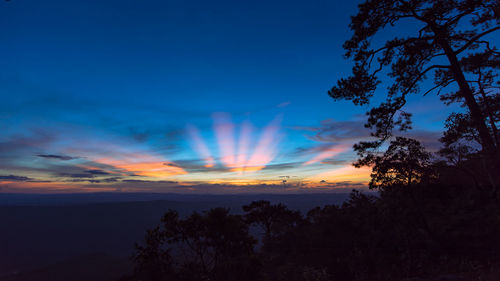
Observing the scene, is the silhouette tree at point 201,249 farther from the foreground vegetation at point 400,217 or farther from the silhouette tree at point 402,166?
the silhouette tree at point 402,166

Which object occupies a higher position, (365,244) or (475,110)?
(475,110)

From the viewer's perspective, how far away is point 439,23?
10641mm

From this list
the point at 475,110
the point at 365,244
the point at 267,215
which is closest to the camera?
the point at 475,110

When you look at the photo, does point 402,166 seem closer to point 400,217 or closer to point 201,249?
point 400,217

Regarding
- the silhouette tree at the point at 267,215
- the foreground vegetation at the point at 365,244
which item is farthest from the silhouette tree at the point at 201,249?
the silhouette tree at the point at 267,215

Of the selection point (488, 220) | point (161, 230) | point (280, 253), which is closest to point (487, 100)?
point (488, 220)

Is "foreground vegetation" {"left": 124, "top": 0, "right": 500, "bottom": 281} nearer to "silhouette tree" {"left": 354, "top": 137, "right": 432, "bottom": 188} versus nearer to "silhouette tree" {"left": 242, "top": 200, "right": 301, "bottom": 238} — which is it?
"silhouette tree" {"left": 354, "top": 137, "right": 432, "bottom": 188}

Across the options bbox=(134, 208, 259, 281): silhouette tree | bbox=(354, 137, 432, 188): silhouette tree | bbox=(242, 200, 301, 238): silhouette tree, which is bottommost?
bbox=(242, 200, 301, 238): silhouette tree

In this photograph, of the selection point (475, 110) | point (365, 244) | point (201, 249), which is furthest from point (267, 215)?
point (475, 110)

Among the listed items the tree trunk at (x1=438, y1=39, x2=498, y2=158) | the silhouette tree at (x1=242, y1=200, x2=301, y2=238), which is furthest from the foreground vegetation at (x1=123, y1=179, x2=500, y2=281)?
the silhouette tree at (x1=242, y1=200, x2=301, y2=238)

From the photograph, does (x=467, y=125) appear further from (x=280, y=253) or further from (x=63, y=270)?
(x=63, y=270)

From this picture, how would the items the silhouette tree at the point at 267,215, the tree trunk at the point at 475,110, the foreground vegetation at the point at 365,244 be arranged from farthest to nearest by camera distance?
the silhouette tree at the point at 267,215 → the foreground vegetation at the point at 365,244 → the tree trunk at the point at 475,110

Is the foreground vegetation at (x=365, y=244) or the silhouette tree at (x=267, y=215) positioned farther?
the silhouette tree at (x=267, y=215)

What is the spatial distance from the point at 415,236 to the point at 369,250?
404cm
